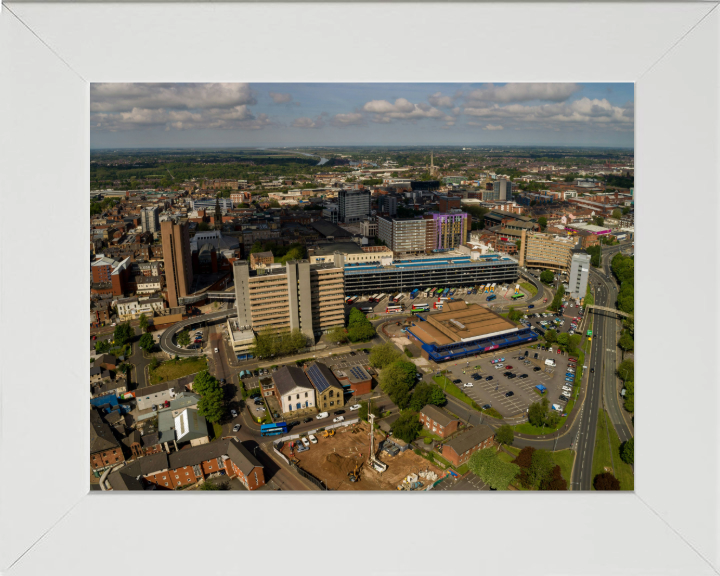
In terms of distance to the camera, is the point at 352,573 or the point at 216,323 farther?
the point at 216,323

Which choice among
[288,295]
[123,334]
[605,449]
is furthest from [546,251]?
[123,334]

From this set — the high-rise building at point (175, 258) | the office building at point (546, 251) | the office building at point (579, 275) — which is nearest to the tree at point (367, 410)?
the high-rise building at point (175, 258)

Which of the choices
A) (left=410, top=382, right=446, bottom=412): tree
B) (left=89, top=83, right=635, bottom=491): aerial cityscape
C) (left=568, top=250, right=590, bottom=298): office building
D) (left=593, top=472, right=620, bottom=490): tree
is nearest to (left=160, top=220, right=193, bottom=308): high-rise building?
(left=89, top=83, right=635, bottom=491): aerial cityscape

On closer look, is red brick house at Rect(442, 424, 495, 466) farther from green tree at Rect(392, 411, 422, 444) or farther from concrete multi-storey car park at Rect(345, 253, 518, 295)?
concrete multi-storey car park at Rect(345, 253, 518, 295)

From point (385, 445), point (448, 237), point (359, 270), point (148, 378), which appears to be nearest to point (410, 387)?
point (385, 445)
